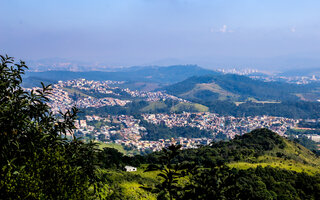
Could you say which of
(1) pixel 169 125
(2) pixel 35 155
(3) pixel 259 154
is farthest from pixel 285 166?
(1) pixel 169 125

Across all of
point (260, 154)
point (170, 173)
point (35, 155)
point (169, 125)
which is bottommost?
point (169, 125)

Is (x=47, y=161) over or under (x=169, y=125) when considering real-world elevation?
over

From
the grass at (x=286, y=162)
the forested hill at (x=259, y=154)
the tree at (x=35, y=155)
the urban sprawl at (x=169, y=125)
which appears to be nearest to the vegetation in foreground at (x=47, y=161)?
the tree at (x=35, y=155)

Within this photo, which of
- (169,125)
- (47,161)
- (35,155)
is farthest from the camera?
(169,125)

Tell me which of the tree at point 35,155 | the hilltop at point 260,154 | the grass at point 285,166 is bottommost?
the hilltop at point 260,154

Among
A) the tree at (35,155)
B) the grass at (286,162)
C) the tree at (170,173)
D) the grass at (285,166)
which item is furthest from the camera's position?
the grass at (286,162)

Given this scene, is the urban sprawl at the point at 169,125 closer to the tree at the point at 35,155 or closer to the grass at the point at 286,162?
the grass at the point at 286,162

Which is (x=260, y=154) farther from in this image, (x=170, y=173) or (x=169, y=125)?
(x=169, y=125)

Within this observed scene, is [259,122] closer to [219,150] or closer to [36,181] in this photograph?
[219,150]

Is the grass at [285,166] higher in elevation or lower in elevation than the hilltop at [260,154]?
higher
